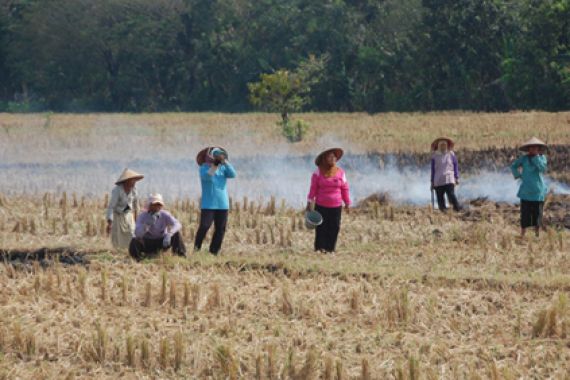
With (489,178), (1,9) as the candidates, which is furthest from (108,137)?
(1,9)

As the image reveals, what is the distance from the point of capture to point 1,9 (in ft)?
237

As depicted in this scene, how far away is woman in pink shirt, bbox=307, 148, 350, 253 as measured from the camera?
12781 mm

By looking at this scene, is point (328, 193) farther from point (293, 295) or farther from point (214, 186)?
point (293, 295)

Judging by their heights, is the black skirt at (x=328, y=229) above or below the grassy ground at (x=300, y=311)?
above

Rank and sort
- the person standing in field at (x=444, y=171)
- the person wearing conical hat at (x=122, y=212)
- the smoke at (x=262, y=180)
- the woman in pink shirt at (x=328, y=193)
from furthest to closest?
1. the smoke at (x=262, y=180)
2. the person standing in field at (x=444, y=171)
3. the woman in pink shirt at (x=328, y=193)
4. the person wearing conical hat at (x=122, y=212)

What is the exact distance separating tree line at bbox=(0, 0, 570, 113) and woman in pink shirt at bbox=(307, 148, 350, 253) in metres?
29.5

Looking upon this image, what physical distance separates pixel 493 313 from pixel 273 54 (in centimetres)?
5298

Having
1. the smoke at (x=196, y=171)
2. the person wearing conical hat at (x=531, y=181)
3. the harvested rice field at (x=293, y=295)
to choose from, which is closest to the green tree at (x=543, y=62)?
the smoke at (x=196, y=171)

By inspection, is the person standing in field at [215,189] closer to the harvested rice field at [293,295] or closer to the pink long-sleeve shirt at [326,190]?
the harvested rice field at [293,295]

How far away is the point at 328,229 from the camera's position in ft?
42.1

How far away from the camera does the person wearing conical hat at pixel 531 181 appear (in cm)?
1362

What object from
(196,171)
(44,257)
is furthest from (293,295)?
(196,171)

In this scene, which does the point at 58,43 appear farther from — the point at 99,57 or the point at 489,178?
the point at 489,178

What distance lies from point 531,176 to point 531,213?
1.50 feet
